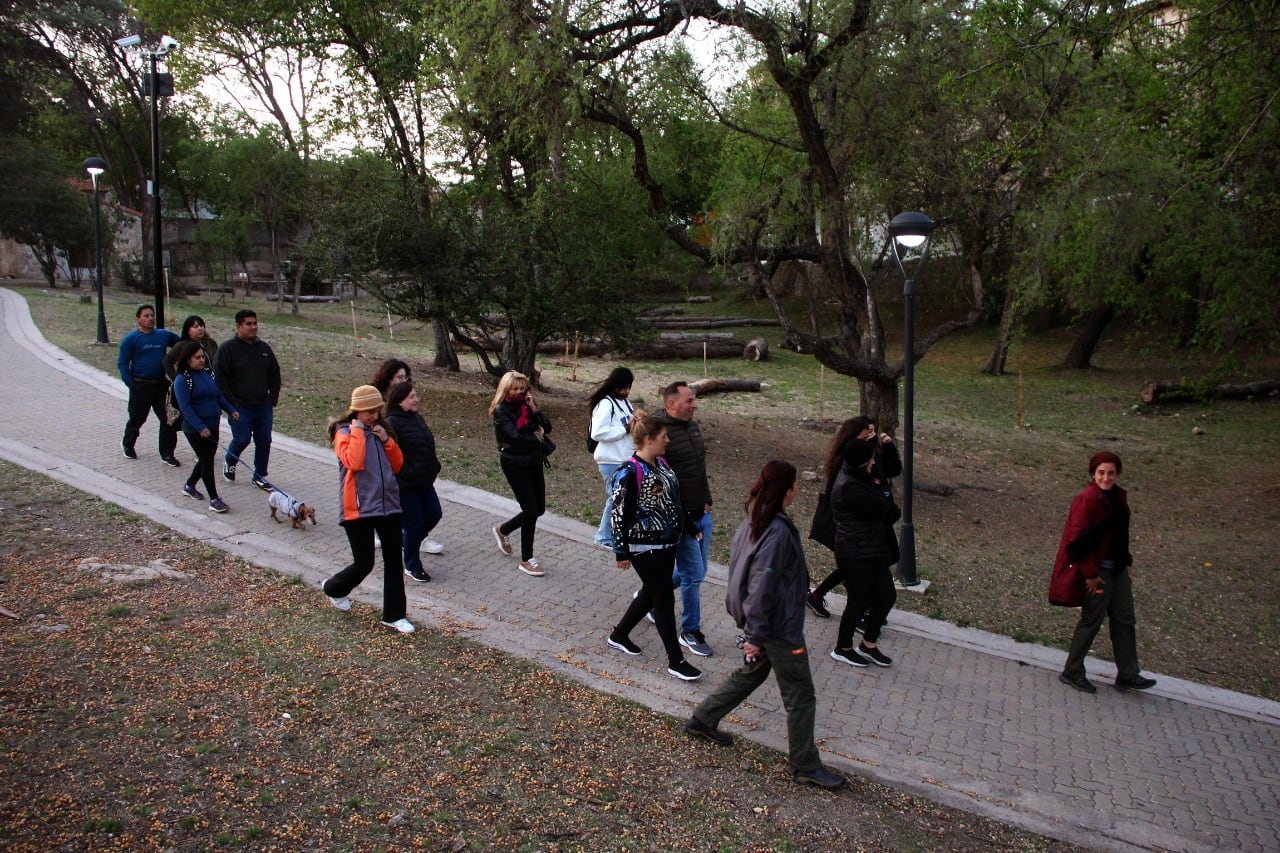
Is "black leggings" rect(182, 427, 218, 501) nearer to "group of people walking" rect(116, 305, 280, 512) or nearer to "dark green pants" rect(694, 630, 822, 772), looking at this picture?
"group of people walking" rect(116, 305, 280, 512)

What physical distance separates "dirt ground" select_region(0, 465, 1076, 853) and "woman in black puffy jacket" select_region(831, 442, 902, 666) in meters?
1.60

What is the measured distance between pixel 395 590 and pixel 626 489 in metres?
1.75

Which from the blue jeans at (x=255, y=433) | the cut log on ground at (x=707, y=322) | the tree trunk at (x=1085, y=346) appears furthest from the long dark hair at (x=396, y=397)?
the cut log on ground at (x=707, y=322)

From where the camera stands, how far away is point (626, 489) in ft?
18.7

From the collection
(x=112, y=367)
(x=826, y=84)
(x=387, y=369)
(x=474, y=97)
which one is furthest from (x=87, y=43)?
(x=387, y=369)

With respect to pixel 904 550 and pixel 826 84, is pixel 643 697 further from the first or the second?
pixel 826 84

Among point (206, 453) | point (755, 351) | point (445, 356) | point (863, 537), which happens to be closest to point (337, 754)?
point (863, 537)

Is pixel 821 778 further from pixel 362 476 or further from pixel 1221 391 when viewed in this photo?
pixel 1221 391

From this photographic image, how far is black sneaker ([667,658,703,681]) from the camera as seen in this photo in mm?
5954

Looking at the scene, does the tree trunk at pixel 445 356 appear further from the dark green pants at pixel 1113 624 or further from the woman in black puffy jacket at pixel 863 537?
the dark green pants at pixel 1113 624

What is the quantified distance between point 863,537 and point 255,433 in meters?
5.76

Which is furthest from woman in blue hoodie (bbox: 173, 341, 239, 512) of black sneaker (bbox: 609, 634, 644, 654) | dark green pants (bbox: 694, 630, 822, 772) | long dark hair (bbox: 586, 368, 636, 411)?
dark green pants (bbox: 694, 630, 822, 772)

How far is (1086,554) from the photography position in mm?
6453

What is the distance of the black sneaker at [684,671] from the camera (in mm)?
5954
